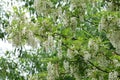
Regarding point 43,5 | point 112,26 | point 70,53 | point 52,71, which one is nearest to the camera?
point 112,26

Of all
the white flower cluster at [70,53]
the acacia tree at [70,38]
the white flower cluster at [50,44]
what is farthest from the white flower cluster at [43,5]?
the white flower cluster at [70,53]

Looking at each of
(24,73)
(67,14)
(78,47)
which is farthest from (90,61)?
(24,73)

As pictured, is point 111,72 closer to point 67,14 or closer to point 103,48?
point 103,48

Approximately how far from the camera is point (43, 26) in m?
6.02

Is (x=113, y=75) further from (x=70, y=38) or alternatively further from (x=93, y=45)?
(x=70, y=38)

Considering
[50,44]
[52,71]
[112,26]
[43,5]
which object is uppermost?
[43,5]

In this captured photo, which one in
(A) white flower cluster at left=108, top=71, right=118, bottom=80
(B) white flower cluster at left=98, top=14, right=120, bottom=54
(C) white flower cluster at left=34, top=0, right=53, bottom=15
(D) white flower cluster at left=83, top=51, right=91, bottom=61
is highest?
(C) white flower cluster at left=34, top=0, right=53, bottom=15

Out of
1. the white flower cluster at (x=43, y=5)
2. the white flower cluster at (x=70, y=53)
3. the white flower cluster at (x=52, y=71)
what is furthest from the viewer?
the white flower cluster at (x=52, y=71)

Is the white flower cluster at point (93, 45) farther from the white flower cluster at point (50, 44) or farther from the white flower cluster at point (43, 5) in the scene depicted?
the white flower cluster at point (43, 5)

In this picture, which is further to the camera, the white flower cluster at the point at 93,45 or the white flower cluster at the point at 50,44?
A: the white flower cluster at the point at 50,44

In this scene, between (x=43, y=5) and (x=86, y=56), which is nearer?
(x=86, y=56)

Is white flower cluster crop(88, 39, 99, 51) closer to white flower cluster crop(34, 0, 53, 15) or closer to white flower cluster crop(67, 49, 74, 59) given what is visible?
white flower cluster crop(67, 49, 74, 59)

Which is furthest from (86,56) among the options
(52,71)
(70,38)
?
(52,71)

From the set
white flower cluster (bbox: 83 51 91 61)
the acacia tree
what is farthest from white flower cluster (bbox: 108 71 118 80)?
white flower cluster (bbox: 83 51 91 61)
